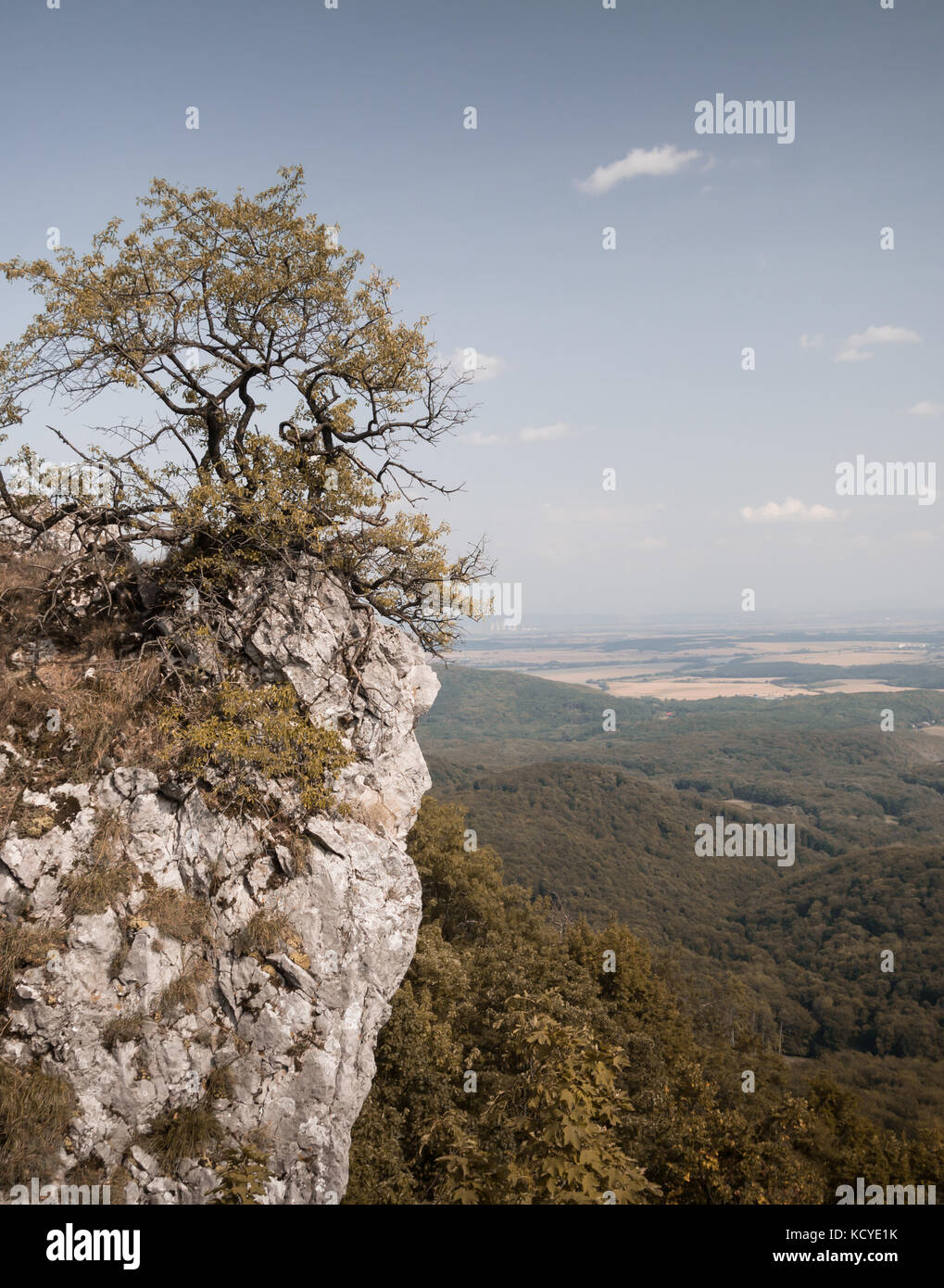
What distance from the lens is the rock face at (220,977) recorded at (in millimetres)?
7000

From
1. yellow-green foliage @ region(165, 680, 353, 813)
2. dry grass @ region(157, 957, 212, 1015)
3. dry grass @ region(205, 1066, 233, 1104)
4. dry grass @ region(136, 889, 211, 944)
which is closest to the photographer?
dry grass @ region(205, 1066, 233, 1104)

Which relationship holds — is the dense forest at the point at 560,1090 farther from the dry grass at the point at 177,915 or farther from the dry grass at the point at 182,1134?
the dry grass at the point at 177,915

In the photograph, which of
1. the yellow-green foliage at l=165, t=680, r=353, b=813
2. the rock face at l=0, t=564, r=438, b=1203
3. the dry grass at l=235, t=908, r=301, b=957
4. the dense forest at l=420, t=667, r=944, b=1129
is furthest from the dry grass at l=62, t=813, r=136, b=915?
the dense forest at l=420, t=667, r=944, b=1129

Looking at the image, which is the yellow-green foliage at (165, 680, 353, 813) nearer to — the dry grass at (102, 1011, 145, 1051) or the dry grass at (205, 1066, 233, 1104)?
the dry grass at (102, 1011, 145, 1051)

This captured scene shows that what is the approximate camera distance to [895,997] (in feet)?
276

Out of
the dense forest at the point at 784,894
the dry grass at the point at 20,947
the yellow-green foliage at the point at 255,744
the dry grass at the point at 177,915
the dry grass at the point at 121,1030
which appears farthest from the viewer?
the dense forest at the point at 784,894

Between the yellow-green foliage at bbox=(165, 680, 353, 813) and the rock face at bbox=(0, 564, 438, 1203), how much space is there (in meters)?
0.38

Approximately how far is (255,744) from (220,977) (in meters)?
2.89

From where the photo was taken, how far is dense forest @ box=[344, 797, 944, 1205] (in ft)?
21.2

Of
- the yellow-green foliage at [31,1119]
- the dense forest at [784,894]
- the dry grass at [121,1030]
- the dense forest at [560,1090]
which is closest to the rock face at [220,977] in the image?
the dry grass at [121,1030]

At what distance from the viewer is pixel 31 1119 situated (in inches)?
256

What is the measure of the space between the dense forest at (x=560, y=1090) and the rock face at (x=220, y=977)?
194 centimetres

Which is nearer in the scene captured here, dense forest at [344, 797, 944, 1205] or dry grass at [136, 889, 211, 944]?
dense forest at [344, 797, 944, 1205]

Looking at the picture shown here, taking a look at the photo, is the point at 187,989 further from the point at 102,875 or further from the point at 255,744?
the point at 255,744
